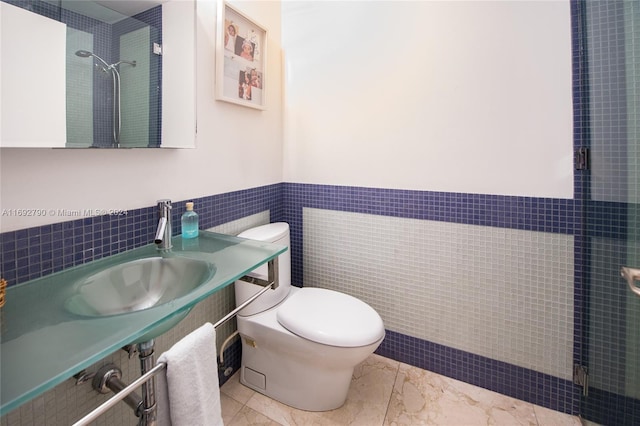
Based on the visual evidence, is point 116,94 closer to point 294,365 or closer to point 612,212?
point 294,365

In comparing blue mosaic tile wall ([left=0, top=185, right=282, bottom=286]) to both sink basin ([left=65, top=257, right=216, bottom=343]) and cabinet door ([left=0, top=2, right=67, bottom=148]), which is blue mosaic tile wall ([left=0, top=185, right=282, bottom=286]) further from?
cabinet door ([left=0, top=2, right=67, bottom=148])

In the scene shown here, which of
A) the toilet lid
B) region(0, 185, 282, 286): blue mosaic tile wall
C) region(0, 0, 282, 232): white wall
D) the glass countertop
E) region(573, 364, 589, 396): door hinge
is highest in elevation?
region(0, 0, 282, 232): white wall

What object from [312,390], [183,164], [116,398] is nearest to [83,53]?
[183,164]

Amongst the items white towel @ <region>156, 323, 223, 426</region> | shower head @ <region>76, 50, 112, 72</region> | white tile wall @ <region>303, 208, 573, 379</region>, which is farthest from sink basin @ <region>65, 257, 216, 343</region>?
white tile wall @ <region>303, 208, 573, 379</region>

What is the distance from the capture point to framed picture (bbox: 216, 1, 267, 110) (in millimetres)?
1561

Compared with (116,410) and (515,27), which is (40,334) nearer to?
(116,410)

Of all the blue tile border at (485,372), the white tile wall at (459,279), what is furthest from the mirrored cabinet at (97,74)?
the blue tile border at (485,372)

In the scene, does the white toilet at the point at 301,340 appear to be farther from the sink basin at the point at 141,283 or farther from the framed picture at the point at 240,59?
the framed picture at the point at 240,59

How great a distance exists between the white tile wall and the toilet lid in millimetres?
372

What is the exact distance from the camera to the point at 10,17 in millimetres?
891

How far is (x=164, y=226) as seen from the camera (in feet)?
4.10

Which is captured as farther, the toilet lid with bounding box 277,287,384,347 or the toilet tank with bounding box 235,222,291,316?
the toilet tank with bounding box 235,222,291,316

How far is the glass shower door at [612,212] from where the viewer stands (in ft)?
3.81

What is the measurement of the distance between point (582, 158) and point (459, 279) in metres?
0.78
